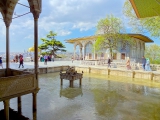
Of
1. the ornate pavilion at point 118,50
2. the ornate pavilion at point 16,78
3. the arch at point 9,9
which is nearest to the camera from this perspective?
the ornate pavilion at point 16,78

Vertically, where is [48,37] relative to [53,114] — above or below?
above

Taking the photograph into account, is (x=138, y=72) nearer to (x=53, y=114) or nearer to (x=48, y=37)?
(x=53, y=114)

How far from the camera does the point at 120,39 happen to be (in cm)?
2147

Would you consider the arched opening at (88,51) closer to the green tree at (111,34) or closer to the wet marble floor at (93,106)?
the green tree at (111,34)

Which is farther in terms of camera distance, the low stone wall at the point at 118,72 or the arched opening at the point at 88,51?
the arched opening at the point at 88,51

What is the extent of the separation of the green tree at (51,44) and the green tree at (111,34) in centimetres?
1285

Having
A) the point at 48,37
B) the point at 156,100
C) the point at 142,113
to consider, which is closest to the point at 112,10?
the point at 48,37

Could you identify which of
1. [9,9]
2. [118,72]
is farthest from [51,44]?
[9,9]

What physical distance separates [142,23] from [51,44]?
20023mm

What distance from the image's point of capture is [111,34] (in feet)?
69.2

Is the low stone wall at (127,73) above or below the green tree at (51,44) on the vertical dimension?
below

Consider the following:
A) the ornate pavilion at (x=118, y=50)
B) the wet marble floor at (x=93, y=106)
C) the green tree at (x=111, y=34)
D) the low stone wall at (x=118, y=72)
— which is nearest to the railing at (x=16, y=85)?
the wet marble floor at (x=93, y=106)

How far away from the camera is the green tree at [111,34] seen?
21.2m

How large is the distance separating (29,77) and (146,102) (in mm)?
5787
